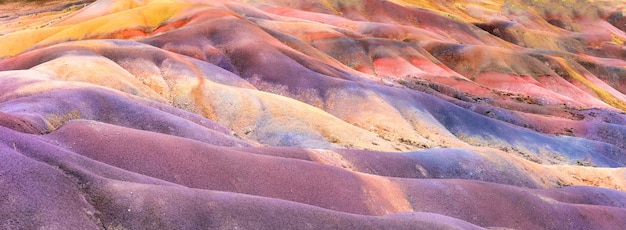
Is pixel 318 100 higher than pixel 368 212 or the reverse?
the reverse

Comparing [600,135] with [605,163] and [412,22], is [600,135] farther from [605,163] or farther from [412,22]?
[412,22]

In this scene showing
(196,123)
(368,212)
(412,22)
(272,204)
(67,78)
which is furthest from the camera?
(412,22)

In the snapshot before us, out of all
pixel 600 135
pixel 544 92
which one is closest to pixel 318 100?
pixel 600 135

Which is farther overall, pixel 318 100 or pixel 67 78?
pixel 318 100

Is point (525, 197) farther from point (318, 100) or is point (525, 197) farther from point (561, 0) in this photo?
point (561, 0)

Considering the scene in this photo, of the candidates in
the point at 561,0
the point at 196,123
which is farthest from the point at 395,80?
the point at 561,0

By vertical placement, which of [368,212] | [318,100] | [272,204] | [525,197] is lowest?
[318,100]

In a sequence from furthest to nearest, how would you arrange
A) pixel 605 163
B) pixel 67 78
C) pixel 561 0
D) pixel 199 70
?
pixel 561 0
pixel 605 163
pixel 199 70
pixel 67 78
